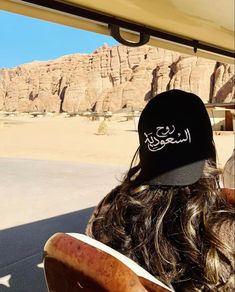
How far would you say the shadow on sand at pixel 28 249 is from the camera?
3463 mm

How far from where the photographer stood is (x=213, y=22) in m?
2.67

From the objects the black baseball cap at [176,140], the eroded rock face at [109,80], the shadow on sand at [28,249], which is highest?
the eroded rock face at [109,80]

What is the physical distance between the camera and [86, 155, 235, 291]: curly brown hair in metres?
1.08

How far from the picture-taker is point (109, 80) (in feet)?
300

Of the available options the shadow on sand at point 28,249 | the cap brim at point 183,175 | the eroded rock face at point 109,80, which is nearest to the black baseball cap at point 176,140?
the cap brim at point 183,175

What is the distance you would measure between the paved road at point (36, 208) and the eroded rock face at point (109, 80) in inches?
1910

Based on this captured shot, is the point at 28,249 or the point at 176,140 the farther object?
the point at 28,249

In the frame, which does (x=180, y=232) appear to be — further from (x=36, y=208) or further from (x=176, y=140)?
(x=36, y=208)

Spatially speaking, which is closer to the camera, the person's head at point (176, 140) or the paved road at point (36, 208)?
the person's head at point (176, 140)

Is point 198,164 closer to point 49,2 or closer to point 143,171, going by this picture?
point 143,171

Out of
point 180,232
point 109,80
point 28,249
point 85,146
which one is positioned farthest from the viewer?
point 109,80

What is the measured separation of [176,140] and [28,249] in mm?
3540

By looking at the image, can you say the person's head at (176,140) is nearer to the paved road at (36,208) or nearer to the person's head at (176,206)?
the person's head at (176,206)

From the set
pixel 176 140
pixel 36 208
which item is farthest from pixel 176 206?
pixel 36 208
